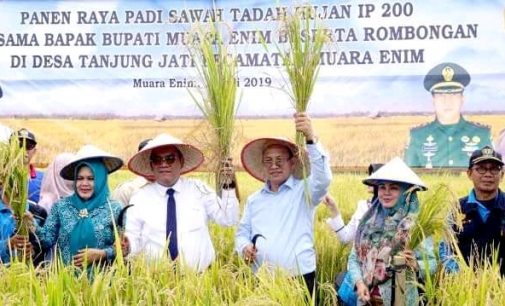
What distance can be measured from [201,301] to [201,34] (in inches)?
56.1

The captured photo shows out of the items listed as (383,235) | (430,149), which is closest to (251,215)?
(383,235)

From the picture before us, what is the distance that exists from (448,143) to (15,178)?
2.67 meters

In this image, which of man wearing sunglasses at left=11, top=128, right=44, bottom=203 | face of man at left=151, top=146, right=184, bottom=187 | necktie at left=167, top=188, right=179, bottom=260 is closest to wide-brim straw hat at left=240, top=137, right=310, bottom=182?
face of man at left=151, top=146, right=184, bottom=187

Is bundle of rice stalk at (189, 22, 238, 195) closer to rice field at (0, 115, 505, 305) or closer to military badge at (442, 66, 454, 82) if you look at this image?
rice field at (0, 115, 505, 305)

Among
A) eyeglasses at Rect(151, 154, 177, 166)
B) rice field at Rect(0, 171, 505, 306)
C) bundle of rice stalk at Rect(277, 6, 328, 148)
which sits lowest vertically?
rice field at Rect(0, 171, 505, 306)

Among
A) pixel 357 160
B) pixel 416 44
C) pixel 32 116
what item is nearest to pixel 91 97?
pixel 32 116

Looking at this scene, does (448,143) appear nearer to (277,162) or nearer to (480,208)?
(480,208)

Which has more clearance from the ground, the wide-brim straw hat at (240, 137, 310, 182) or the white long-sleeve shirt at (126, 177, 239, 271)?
the wide-brim straw hat at (240, 137, 310, 182)

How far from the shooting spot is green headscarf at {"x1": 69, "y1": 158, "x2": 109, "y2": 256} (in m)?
3.42

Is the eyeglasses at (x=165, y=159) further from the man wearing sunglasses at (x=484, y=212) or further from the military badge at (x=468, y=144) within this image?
the military badge at (x=468, y=144)

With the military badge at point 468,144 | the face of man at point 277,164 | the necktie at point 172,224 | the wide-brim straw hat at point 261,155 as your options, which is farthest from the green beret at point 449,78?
the necktie at point 172,224

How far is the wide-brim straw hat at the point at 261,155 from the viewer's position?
3.52 meters

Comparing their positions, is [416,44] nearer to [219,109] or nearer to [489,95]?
[489,95]

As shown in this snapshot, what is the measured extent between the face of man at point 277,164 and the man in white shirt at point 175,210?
209 mm
